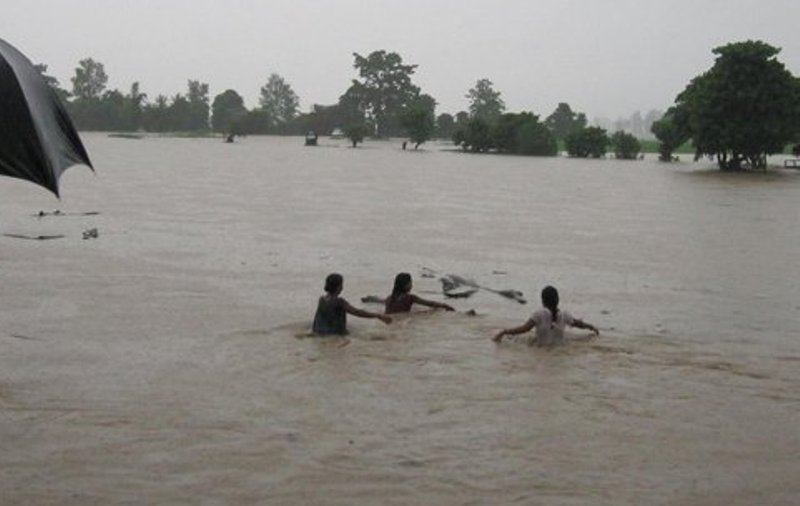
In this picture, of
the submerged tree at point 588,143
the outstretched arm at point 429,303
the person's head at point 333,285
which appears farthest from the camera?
the submerged tree at point 588,143

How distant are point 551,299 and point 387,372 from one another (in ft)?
6.34

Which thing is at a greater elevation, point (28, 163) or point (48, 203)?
point (28, 163)

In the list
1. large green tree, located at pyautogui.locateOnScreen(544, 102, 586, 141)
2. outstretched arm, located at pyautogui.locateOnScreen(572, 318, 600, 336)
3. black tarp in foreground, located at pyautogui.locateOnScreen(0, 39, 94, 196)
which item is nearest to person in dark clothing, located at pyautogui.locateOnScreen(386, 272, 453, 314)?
outstretched arm, located at pyautogui.locateOnScreen(572, 318, 600, 336)

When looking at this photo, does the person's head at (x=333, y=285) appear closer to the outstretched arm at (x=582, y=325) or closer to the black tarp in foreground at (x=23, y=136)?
the outstretched arm at (x=582, y=325)

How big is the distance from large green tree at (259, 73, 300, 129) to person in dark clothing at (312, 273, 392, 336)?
113484 millimetres

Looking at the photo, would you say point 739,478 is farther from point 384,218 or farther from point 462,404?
point 384,218

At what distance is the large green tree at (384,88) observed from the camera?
10406 cm

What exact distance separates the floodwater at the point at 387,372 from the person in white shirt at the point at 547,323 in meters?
0.20

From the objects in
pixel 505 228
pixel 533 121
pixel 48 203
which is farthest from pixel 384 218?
pixel 533 121

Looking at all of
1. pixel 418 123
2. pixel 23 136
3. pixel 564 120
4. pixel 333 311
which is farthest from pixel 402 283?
pixel 564 120

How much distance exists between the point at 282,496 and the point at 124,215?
1728 cm

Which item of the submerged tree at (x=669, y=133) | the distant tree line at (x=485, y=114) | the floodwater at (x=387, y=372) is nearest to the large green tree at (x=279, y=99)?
the distant tree line at (x=485, y=114)

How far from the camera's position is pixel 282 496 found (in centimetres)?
515

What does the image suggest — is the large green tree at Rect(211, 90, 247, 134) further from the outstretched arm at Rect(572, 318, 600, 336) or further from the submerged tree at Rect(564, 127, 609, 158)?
the outstretched arm at Rect(572, 318, 600, 336)
